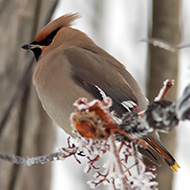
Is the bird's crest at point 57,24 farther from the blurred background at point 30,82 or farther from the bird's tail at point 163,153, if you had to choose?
the bird's tail at point 163,153

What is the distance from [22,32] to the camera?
3.68 m

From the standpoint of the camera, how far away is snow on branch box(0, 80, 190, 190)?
1.21 metres

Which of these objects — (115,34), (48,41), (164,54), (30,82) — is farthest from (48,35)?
(115,34)

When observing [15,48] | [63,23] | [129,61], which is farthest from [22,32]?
[129,61]

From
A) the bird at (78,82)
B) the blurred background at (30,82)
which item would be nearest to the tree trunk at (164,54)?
the blurred background at (30,82)

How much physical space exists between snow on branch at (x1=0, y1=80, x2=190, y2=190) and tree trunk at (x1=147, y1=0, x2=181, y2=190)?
6.30 ft

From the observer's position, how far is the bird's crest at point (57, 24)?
3.35 meters

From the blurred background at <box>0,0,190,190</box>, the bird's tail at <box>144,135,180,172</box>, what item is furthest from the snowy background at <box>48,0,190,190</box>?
the bird's tail at <box>144,135,180,172</box>

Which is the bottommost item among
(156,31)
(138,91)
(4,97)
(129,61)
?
(129,61)

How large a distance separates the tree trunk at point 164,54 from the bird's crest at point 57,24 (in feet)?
2.12

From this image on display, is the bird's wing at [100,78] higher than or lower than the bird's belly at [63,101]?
higher

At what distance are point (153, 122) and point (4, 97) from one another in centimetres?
247

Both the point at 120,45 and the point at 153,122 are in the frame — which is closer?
the point at 153,122

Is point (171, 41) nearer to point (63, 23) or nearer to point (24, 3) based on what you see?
point (63, 23)
